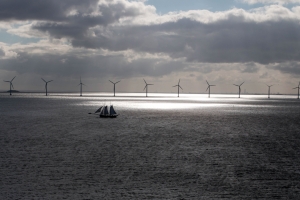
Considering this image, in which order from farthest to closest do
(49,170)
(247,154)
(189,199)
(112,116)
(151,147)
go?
(112,116) < (151,147) < (247,154) < (49,170) < (189,199)

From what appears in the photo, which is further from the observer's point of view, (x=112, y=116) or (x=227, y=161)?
(x=112, y=116)

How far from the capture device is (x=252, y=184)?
23594 millimetres

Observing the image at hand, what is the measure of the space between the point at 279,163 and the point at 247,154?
208 inches

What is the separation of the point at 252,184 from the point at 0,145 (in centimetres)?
2962

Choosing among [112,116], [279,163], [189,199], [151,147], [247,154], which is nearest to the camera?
[189,199]

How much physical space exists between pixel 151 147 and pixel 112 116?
186 ft

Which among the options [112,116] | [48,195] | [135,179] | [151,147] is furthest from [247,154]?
[112,116]

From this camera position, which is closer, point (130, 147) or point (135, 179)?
point (135, 179)

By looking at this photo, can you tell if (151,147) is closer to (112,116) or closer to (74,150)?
(74,150)

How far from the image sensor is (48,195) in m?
20.5

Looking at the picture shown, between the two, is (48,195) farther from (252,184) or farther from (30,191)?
(252,184)

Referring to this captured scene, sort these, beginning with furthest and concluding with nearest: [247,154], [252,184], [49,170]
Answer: [247,154]
[49,170]
[252,184]

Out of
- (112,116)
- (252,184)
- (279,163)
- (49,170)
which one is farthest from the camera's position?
(112,116)

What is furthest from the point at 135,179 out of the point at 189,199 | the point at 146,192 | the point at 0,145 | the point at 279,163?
the point at 0,145
